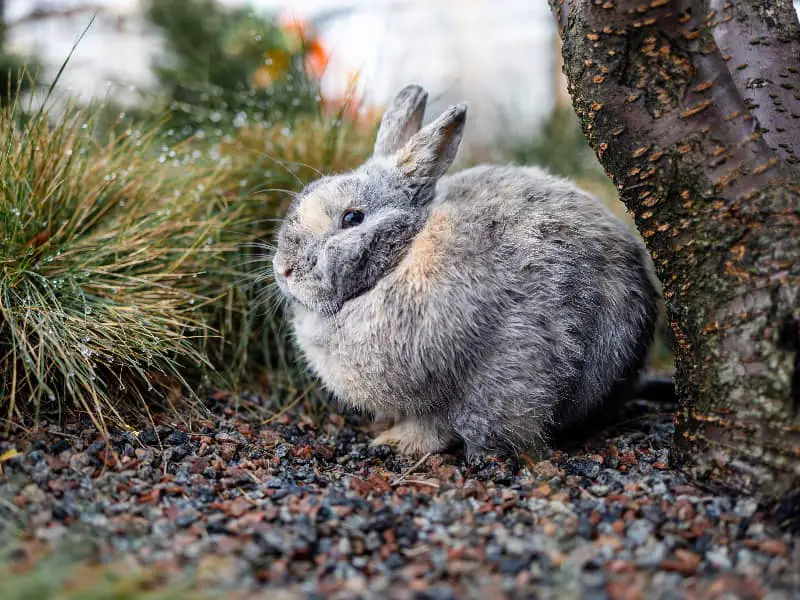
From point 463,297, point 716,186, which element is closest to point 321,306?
point 463,297

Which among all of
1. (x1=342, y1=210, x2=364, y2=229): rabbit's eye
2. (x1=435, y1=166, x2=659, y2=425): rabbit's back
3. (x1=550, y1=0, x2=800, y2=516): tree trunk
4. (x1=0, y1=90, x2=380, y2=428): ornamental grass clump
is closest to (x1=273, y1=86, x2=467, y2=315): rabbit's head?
(x1=342, y1=210, x2=364, y2=229): rabbit's eye

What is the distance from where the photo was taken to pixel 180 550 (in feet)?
6.84

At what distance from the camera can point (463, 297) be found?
2.86 m

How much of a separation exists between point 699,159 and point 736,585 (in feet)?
4.81

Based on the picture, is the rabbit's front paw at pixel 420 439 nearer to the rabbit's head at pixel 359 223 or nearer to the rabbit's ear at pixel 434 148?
the rabbit's head at pixel 359 223

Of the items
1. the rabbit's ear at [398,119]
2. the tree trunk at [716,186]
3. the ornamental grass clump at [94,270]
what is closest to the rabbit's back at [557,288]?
the tree trunk at [716,186]

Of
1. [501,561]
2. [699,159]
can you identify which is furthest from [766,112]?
[501,561]

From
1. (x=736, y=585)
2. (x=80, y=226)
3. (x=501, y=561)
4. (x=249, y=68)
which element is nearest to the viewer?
(x=736, y=585)

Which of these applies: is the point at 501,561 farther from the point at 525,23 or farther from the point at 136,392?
the point at 525,23

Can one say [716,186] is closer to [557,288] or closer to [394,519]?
[557,288]

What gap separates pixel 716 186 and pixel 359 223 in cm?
145

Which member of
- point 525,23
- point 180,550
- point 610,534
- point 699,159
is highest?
point 525,23

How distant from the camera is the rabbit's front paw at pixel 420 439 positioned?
10.3ft

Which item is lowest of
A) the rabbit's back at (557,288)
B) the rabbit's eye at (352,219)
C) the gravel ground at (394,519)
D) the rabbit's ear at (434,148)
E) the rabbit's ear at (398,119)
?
the gravel ground at (394,519)
